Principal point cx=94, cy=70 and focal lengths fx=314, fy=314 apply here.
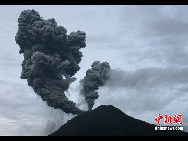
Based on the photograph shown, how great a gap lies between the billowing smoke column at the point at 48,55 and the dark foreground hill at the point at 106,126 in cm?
402

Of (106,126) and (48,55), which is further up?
(48,55)

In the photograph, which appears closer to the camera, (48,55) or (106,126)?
(106,126)

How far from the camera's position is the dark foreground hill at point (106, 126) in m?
85.6

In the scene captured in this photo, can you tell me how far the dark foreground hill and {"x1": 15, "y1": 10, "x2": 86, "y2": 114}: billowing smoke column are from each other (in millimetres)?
4024

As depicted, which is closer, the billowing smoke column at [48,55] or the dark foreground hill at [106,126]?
the dark foreground hill at [106,126]

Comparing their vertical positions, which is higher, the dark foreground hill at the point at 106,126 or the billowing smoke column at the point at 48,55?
the billowing smoke column at the point at 48,55

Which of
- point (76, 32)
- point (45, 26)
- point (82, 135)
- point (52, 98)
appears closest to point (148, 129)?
point (82, 135)

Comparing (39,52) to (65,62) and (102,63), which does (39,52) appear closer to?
(65,62)

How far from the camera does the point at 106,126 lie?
8869 cm

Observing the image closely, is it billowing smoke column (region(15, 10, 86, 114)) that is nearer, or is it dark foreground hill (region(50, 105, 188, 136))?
dark foreground hill (region(50, 105, 188, 136))

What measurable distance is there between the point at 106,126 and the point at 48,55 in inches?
1046

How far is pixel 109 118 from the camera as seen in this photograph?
93.6m

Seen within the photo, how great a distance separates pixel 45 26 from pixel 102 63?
68.2 feet

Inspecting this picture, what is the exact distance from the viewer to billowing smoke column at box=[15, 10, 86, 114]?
88000 millimetres
